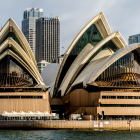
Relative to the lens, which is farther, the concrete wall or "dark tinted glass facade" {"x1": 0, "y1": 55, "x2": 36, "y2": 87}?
"dark tinted glass facade" {"x1": 0, "y1": 55, "x2": 36, "y2": 87}

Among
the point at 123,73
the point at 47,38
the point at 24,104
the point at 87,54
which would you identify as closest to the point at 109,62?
the point at 123,73

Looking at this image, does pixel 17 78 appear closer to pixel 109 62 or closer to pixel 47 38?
pixel 109 62

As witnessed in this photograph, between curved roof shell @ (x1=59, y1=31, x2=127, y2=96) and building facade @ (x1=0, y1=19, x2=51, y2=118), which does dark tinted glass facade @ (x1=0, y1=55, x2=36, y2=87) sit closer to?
building facade @ (x1=0, y1=19, x2=51, y2=118)

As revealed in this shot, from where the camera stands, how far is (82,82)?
6562 centimetres

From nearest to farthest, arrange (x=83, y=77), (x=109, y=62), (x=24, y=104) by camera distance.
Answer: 1. (x=24, y=104)
2. (x=109, y=62)
3. (x=83, y=77)

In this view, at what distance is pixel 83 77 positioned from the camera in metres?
67.2

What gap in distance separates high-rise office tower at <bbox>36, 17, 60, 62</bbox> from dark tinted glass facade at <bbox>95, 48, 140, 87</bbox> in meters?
132

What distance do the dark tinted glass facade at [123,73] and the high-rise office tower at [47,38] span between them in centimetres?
13165

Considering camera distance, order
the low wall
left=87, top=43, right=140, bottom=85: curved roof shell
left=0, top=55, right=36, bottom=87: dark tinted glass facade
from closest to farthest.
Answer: the low wall < left=87, top=43, right=140, bottom=85: curved roof shell < left=0, top=55, right=36, bottom=87: dark tinted glass facade

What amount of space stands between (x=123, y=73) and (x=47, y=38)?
133488 millimetres

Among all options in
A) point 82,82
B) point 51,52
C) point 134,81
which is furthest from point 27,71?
point 51,52

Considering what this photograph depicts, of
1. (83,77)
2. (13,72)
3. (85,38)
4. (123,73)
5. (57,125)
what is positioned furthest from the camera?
(85,38)

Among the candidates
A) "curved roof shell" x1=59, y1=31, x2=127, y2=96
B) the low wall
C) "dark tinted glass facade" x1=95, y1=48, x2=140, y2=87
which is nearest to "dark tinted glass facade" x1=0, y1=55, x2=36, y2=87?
"curved roof shell" x1=59, y1=31, x2=127, y2=96

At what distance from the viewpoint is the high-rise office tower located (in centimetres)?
19425
